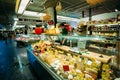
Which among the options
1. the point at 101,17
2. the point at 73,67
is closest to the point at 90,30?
the point at 101,17

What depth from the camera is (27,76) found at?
15.2 feet

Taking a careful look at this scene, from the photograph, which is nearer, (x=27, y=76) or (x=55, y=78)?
(x=55, y=78)

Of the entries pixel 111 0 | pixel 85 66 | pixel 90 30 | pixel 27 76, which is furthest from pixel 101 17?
pixel 85 66

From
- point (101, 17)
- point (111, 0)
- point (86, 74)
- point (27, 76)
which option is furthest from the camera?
point (101, 17)

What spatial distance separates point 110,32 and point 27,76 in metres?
6.37

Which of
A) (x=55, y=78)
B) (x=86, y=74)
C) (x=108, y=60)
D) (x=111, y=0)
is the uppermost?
(x=111, y=0)

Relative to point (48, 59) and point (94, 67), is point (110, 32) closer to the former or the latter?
point (48, 59)

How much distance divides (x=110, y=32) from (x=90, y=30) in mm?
1558

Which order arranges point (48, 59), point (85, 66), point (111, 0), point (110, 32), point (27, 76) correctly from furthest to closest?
1. point (110, 32)
2. point (111, 0)
3. point (27, 76)
4. point (48, 59)
5. point (85, 66)

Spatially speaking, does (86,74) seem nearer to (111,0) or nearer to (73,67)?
(73,67)

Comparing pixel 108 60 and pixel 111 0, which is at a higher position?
pixel 111 0

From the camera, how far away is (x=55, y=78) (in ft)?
8.19

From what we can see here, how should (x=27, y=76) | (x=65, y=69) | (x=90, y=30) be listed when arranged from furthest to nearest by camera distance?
(x=90, y=30) → (x=27, y=76) → (x=65, y=69)

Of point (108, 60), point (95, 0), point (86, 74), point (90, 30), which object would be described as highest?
point (95, 0)
